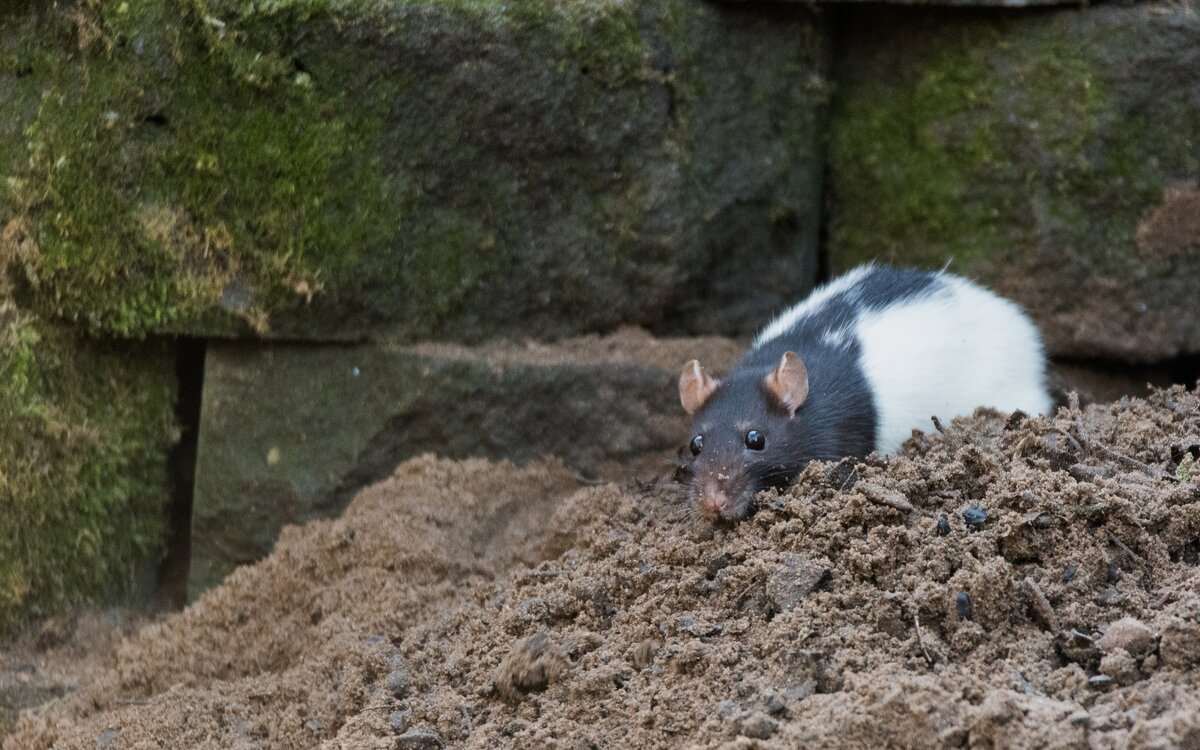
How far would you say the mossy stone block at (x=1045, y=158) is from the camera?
17.9ft

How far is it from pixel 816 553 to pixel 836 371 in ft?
4.73

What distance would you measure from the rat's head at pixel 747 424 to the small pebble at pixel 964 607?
1.15 m

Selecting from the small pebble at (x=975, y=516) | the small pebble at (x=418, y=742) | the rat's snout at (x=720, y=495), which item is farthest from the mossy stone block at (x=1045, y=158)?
the small pebble at (x=418, y=742)

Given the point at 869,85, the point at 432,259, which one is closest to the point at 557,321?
the point at 432,259

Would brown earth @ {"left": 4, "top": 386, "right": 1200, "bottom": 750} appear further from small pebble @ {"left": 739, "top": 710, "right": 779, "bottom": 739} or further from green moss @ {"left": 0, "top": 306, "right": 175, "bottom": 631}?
green moss @ {"left": 0, "top": 306, "right": 175, "bottom": 631}

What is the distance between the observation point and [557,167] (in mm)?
5148

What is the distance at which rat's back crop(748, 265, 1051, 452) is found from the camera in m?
5.07

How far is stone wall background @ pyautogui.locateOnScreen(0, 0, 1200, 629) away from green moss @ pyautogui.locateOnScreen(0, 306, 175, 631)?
0.04ft

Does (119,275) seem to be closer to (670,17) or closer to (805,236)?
(670,17)

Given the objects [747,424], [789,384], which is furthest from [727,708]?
[789,384]

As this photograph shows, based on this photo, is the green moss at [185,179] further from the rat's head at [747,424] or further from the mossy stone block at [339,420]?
the rat's head at [747,424]

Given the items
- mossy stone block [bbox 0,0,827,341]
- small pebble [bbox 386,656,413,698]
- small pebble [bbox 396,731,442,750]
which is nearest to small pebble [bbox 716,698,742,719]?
small pebble [bbox 396,731,442,750]

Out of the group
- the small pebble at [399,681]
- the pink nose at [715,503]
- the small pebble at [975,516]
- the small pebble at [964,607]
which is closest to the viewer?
the small pebble at [964,607]

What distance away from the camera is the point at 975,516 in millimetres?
3633
